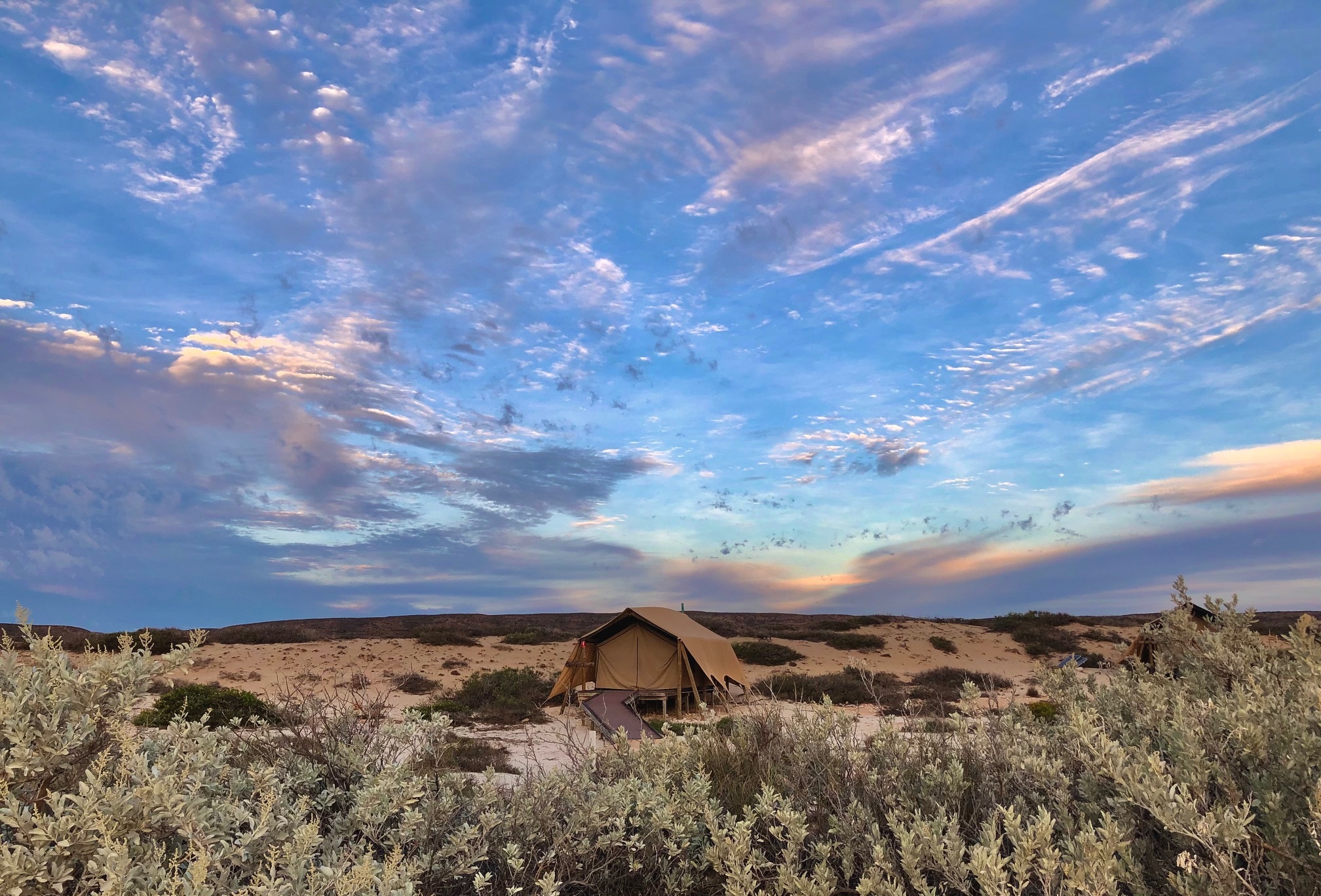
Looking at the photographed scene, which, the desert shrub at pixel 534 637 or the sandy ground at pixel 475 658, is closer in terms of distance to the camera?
the sandy ground at pixel 475 658

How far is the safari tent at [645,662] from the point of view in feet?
60.4

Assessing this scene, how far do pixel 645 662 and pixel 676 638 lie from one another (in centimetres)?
107

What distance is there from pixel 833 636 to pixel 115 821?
31.9 meters

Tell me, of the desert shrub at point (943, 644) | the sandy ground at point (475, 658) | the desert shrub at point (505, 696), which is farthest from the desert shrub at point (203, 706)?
the desert shrub at point (943, 644)

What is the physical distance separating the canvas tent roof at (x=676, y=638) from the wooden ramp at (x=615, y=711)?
1.31m

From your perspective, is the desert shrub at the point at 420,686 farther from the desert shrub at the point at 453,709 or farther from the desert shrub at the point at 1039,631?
the desert shrub at the point at 1039,631

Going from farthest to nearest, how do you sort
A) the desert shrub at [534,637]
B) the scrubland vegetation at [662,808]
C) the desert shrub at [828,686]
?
the desert shrub at [534,637] < the desert shrub at [828,686] < the scrubland vegetation at [662,808]

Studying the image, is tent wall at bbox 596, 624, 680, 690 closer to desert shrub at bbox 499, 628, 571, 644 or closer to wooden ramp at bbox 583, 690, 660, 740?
wooden ramp at bbox 583, 690, 660, 740

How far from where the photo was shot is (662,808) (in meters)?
3.48

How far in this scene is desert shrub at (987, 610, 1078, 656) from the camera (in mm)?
30453

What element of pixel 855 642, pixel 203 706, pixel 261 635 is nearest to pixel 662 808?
pixel 203 706

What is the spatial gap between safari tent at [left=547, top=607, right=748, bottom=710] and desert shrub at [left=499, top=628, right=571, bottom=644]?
478 inches

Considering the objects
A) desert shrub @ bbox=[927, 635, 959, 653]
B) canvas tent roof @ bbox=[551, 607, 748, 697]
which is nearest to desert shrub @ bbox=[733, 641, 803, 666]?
desert shrub @ bbox=[927, 635, 959, 653]

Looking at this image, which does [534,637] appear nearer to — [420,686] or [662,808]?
[420,686]
